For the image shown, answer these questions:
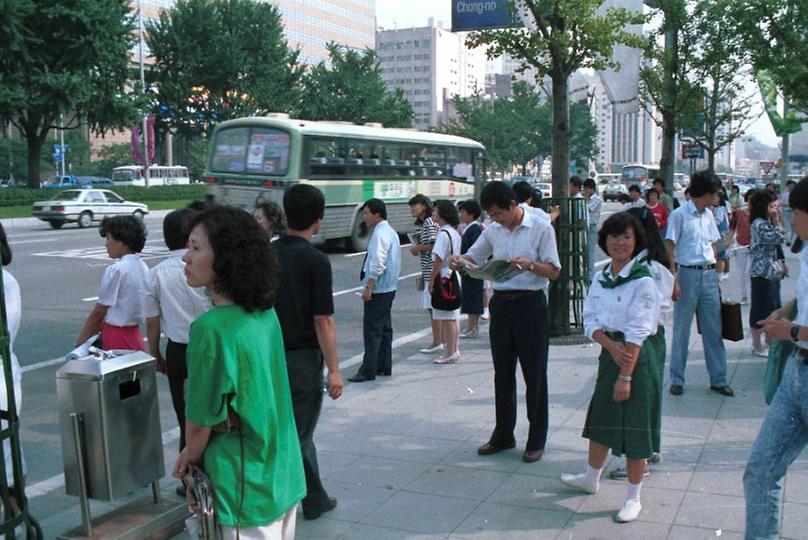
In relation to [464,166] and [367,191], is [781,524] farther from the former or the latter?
[464,166]

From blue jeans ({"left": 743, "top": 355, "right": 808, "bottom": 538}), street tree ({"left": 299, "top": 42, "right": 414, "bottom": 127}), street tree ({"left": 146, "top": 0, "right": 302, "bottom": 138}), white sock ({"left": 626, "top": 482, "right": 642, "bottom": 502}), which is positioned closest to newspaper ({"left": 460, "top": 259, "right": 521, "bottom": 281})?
white sock ({"left": 626, "top": 482, "right": 642, "bottom": 502})

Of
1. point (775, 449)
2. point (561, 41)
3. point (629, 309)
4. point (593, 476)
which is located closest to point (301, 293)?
point (629, 309)

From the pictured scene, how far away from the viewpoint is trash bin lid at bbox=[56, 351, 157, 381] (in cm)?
398

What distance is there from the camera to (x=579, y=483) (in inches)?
195

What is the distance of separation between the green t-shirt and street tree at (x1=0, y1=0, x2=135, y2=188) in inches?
1393

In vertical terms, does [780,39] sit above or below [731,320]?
above

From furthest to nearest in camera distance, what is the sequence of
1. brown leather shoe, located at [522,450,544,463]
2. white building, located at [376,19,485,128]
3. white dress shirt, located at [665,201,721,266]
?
white building, located at [376,19,485,128] < white dress shirt, located at [665,201,721,266] < brown leather shoe, located at [522,450,544,463]

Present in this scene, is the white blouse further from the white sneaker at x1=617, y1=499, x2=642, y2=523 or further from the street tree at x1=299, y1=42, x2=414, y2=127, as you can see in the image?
the street tree at x1=299, y1=42, x2=414, y2=127

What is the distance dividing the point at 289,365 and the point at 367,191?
1699 cm

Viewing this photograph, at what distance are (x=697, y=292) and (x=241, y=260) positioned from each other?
5.21 m

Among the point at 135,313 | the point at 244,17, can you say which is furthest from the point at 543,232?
the point at 244,17

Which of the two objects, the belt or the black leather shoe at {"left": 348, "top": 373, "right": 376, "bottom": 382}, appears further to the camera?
the black leather shoe at {"left": 348, "top": 373, "right": 376, "bottom": 382}

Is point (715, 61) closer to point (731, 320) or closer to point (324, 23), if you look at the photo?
point (731, 320)

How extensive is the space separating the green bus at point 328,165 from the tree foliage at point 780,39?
8.72 meters
